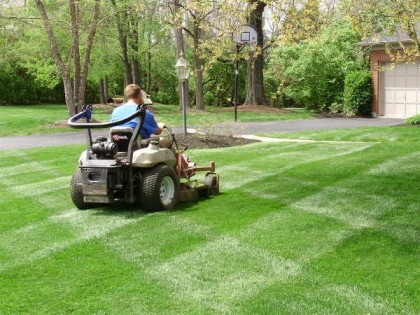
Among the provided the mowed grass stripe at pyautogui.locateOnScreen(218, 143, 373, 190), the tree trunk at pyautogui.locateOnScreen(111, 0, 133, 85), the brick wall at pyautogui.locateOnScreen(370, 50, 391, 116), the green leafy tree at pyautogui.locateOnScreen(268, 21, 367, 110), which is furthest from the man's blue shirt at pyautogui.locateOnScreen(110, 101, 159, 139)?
the tree trunk at pyautogui.locateOnScreen(111, 0, 133, 85)

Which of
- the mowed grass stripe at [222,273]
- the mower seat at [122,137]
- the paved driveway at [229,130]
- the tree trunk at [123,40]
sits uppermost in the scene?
the tree trunk at [123,40]

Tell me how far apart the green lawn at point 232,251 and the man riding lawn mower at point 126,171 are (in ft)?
0.69

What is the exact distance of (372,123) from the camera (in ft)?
71.1

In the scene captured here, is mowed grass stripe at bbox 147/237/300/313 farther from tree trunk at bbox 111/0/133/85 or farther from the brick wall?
tree trunk at bbox 111/0/133/85

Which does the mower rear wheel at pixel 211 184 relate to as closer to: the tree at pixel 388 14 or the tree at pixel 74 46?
the tree at pixel 388 14

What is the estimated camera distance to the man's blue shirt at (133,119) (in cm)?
720

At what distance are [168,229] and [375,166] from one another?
4869 millimetres

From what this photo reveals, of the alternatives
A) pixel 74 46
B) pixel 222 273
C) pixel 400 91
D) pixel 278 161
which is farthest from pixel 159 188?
pixel 400 91

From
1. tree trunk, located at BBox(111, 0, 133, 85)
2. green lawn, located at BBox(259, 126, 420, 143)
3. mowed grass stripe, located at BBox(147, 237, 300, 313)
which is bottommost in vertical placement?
green lawn, located at BBox(259, 126, 420, 143)

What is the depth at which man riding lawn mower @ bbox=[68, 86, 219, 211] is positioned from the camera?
6.73 m

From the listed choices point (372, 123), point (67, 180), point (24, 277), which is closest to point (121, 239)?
point (24, 277)

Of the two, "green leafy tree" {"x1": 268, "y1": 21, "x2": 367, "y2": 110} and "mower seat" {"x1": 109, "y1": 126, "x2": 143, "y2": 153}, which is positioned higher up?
"green leafy tree" {"x1": 268, "y1": 21, "x2": 367, "y2": 110}

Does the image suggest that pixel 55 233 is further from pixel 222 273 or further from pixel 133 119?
pixel 222 273

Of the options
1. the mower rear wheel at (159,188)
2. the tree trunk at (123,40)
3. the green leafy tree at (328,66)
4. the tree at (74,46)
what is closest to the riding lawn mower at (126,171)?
the mower rear wheel at (159,188)
